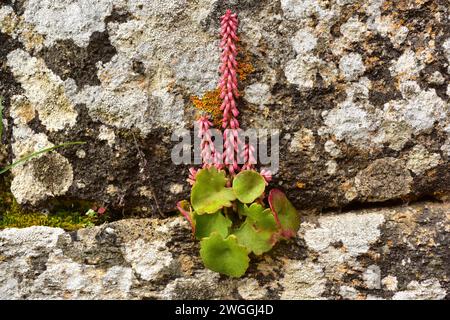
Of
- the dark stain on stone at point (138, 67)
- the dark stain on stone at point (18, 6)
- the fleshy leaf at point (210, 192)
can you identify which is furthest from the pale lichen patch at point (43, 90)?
the fleshy leaf at point (210, 192)

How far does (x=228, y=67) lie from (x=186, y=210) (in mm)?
444

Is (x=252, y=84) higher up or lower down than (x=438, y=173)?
higher up

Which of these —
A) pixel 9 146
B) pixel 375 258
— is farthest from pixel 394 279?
pixel 9 146

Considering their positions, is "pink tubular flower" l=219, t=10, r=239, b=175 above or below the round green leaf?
above

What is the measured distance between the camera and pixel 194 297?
5.82 feet

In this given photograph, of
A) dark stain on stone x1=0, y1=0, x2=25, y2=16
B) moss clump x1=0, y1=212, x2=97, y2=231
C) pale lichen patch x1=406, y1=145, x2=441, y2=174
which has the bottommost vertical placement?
moss clump x1=0, y1=212, x2=97, y2=231

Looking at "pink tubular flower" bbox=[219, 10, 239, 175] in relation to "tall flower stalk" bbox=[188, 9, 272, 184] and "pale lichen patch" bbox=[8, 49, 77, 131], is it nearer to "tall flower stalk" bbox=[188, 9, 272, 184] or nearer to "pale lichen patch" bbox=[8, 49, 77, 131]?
"tall flower stalk" bbox=[188, 9, 272, 184]

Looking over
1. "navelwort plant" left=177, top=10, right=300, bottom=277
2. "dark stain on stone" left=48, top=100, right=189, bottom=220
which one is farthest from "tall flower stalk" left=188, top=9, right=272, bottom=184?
"dark stain on stone" left=48, top=100, right=189, bottom=220

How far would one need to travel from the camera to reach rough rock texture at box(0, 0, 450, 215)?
5.87 ft

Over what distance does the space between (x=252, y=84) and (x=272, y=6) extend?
0.24m

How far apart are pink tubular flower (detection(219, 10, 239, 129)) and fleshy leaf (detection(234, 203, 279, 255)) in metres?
0.26

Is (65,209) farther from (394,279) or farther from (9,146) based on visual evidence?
(394,279)

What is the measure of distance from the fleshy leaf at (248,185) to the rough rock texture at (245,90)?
99mm

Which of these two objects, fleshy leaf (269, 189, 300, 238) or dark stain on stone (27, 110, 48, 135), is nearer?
fleshy leaf (269, 189, 300, 238)
